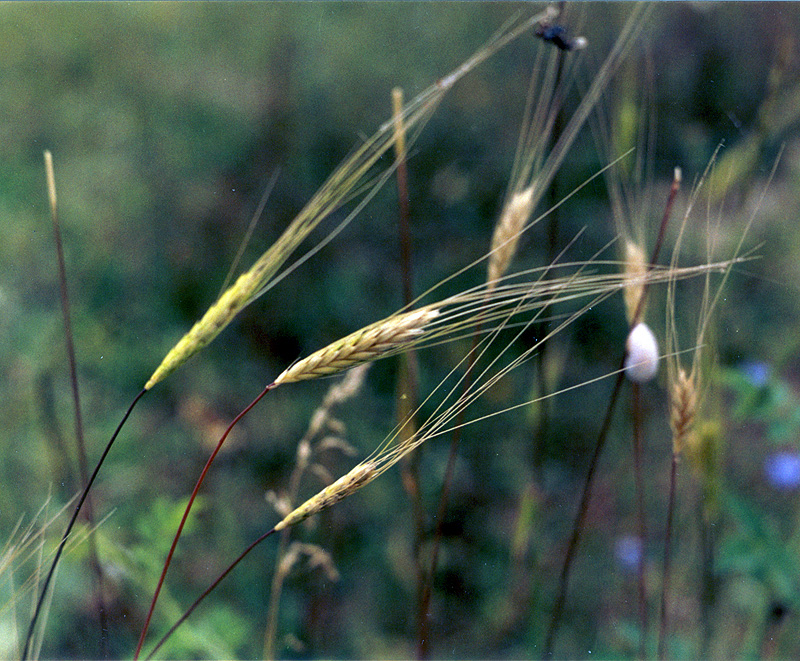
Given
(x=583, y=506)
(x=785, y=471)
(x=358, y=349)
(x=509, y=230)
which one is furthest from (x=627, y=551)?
(x=358, y=349)

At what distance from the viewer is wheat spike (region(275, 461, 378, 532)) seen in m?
0.33

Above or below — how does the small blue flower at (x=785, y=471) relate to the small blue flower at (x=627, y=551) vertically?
above

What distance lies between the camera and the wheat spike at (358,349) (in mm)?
342

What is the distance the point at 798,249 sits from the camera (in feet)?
2.86

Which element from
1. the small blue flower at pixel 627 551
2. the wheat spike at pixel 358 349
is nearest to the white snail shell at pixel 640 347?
the wheat spike at pixel 358 349

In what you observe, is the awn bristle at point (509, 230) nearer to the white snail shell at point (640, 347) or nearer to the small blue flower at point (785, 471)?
the white snail shell at point (640, 347)

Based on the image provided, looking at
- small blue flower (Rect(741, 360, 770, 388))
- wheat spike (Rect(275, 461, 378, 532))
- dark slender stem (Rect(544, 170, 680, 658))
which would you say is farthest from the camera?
small blue flower (Rect(741, 360, 770, 388))

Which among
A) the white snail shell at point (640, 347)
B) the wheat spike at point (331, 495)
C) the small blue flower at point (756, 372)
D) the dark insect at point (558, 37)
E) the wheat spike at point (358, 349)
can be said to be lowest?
the small blue flower at point (756, 372)

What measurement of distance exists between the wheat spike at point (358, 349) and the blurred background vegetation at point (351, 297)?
0.46 meters

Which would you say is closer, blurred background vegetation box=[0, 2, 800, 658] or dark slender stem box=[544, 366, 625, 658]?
dark slender stem box=[544, 366, 625, 658]

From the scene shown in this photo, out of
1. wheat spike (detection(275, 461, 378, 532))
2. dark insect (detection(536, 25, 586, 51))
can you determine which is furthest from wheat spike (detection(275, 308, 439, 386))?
dark insect (detection(536, 25, 586, 51))

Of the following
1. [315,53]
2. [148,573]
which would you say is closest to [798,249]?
[315,53]

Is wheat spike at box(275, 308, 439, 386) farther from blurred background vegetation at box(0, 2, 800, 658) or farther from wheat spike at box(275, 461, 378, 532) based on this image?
blurred background vegetation at box(0, 2, 800, 658)

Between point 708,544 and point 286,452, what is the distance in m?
0.62
